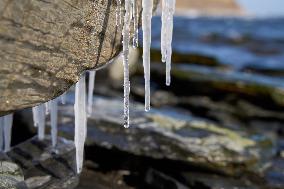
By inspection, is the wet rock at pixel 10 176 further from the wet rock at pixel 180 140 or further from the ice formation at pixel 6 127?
the wet rock at pixel 180 140

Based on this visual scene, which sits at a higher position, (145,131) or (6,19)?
(6,19)

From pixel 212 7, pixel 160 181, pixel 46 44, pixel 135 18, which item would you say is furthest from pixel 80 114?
pixel 212 7

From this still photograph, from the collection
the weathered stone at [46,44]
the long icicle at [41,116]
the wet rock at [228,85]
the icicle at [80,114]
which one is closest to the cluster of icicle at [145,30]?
the weathered stone at [46,44]

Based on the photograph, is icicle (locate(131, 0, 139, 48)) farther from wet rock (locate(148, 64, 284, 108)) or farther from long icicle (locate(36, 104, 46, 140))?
wet rock (locate(148, 64, 284, 108))

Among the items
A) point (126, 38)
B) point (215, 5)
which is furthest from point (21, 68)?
point (215, 5)

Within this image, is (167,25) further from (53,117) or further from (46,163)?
(46,163)

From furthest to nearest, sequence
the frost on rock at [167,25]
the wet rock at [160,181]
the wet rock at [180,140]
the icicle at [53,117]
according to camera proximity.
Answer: the wet rock at [180,140]
the wet rock at [160,181]
the icicle at [53,117]
the frost on rock at [167,25]

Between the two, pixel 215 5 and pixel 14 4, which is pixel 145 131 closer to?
pixel 14 4
